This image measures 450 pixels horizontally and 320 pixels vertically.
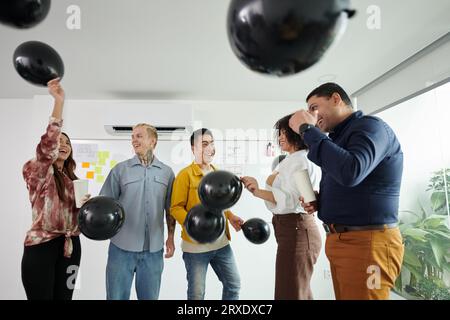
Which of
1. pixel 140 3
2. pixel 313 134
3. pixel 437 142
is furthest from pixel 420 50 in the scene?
pixel 140 3

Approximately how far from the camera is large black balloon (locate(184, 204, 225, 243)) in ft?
4.78

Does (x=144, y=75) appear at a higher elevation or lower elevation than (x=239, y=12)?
higher

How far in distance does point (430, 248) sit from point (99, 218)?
9.11 ft

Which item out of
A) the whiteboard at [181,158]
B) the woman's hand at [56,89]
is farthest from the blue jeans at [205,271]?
the whiteboard at [181,158]

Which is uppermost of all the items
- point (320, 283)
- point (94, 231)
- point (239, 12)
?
point (239, 12)

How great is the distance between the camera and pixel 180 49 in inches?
96.4

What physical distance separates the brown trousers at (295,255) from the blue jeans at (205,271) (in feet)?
1.46

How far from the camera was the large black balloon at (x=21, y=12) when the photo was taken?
2.31 feet

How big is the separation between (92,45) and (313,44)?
2.26 m

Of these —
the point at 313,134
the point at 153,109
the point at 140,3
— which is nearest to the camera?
the point at 313,134

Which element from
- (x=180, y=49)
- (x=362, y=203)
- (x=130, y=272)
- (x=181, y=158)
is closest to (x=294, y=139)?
(x=362, y=203)

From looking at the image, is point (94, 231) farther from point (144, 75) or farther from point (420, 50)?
point (420, 50)

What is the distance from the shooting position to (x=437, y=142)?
2.81 meters

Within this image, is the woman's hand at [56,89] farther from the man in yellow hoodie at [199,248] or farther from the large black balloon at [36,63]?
the man in yellow hoodie at [199,248]
